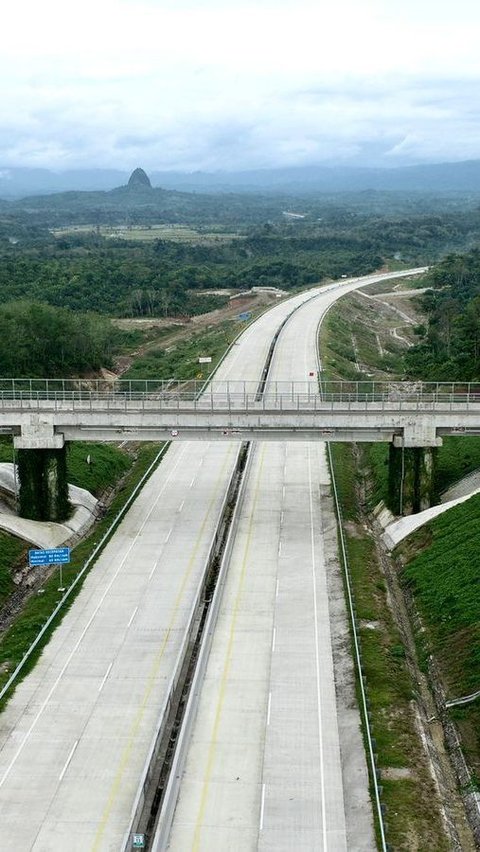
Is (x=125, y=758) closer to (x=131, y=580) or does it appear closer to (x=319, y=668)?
(x=319, y=668)

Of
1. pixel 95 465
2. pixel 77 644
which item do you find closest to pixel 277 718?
pixel 77 644

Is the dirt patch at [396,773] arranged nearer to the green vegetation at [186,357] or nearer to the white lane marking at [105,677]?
the white lane marking at [105,677]

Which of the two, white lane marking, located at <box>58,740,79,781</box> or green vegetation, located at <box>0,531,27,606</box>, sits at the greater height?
green vegetation, located at <box>0,531,27,606</box>

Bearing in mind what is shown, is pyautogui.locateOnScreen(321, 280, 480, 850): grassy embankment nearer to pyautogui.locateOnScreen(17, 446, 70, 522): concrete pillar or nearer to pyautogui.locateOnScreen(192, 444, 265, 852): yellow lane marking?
pyautogui.locateOnScreen(192, 444, 265, 852): yellow lane marking

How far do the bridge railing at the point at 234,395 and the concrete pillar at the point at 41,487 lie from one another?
470 centimetres

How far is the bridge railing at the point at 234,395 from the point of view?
236ft

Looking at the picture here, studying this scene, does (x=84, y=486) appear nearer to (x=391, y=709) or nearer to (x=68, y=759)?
(x=68, y=759)

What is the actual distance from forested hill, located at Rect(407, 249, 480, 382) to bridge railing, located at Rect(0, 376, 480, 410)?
469 cm

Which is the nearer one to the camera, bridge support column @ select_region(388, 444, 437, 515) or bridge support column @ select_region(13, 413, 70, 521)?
bridge support column @ select_region(13, 413, 70, 521)

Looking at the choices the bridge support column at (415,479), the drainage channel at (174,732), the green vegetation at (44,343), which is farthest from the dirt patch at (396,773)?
the green vegetation at (44,343)

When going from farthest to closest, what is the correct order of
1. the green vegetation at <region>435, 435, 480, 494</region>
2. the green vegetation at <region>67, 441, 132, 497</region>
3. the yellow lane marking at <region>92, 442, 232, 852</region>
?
the green vegetation at <region>67, 441, 132, 497</region>, the green vegetation at <region>435, 435, 480, 494</region>, the yellow lane marking at <region>92, 442, 232, 852</region>

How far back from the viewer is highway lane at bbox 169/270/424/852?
120 feet

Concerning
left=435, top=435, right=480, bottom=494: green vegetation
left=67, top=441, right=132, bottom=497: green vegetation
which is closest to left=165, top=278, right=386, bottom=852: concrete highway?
left=435, top=435, right=480, bottom=494: green vegetation

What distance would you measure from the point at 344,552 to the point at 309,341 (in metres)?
67.2
